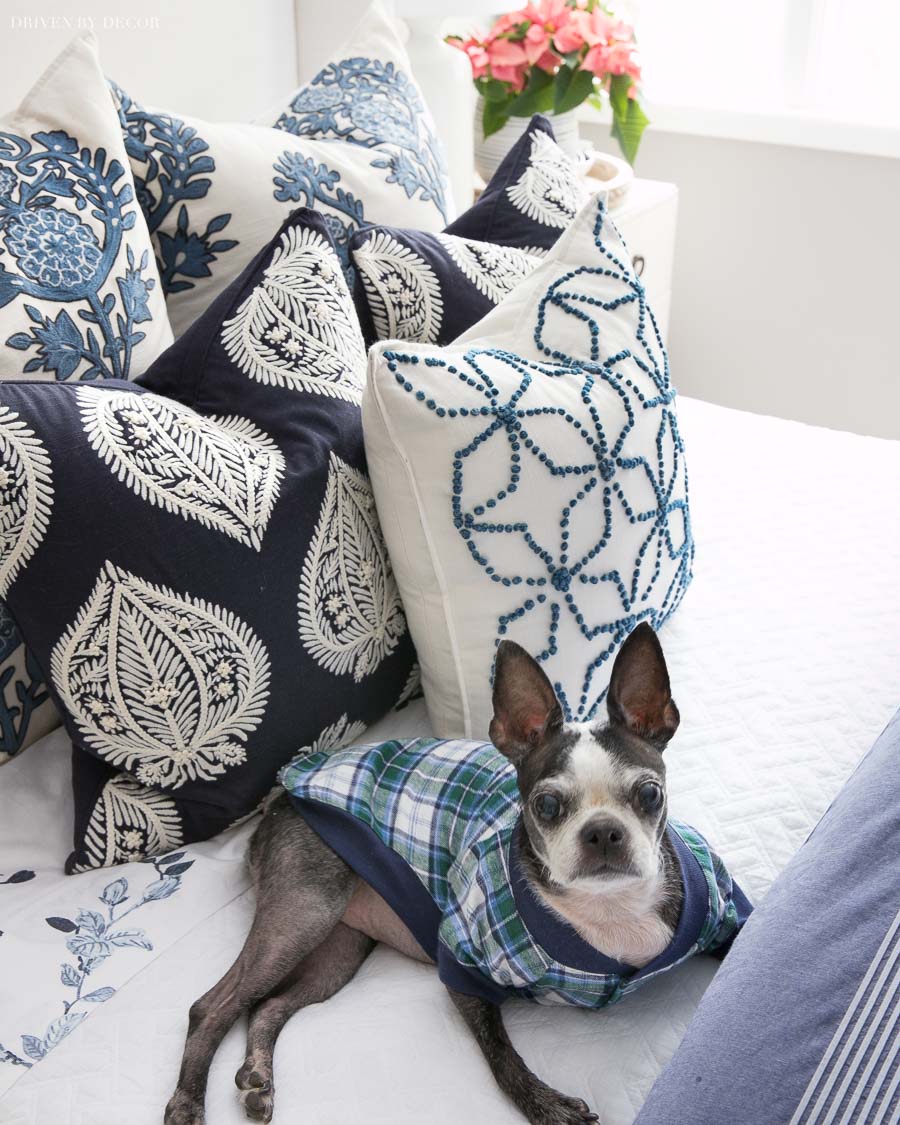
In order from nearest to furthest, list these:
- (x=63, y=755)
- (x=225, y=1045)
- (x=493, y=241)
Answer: (x=225, y=1045) → (x=63, y=755) → (x=493, y=241)

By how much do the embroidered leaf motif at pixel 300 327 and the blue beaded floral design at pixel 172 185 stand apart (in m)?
0.20

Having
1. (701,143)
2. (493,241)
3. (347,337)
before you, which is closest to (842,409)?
(701,143)

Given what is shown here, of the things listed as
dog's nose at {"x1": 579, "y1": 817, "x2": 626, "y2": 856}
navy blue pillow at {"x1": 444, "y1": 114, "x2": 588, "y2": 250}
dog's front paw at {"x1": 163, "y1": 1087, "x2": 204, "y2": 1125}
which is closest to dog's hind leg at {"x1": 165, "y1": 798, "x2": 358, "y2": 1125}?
dog's front paw at {"x1": 163, "y1": 1087, "x2": 204, "y2": 1125}

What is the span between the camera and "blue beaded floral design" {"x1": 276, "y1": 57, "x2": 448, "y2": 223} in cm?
149

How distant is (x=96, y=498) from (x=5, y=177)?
0.40 meters

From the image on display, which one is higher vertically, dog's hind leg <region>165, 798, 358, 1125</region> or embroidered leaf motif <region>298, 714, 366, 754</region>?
embroidered leaf motif <region>298, 714, 366, 754</region>

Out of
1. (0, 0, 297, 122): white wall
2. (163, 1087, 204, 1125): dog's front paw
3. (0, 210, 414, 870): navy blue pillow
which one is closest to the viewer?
(163, 1087, 204, 1125): dog's front paw

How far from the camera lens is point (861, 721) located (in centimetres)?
119

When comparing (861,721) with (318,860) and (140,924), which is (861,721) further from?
(140,924)

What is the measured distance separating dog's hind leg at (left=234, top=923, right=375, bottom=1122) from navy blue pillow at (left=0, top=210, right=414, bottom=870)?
16cm

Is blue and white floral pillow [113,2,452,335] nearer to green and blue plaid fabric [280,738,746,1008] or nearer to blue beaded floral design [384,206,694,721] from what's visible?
blue beaded floral design [384,206,694,721]

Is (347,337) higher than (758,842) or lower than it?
higher

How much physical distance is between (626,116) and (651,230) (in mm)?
248

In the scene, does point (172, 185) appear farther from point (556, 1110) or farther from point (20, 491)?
point (556, 1110)
